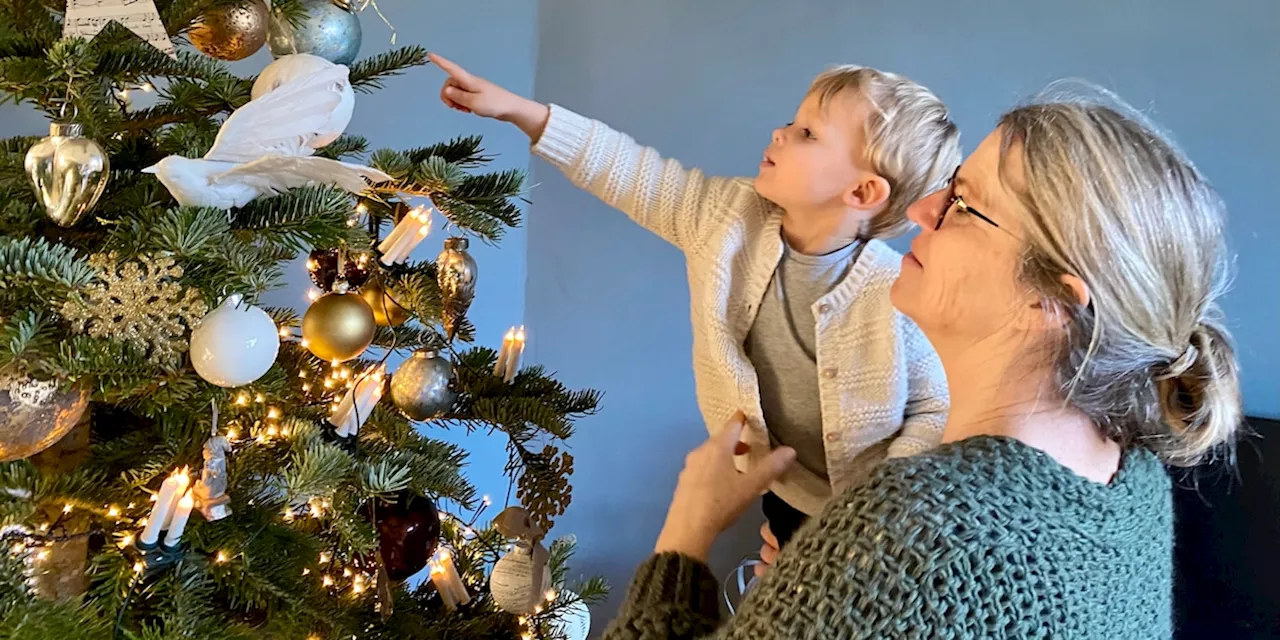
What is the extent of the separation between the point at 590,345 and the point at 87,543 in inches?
44.1

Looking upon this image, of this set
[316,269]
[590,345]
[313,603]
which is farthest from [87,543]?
[590,345]

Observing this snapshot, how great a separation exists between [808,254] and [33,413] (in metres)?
0.79

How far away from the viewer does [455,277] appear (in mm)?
878

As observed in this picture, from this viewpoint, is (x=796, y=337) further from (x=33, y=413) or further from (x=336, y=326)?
(x=33, y=413)

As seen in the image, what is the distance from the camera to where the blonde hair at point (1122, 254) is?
26.5 inches

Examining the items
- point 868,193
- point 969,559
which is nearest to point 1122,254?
point 969,559

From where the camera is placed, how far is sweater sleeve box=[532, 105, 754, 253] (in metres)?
1.07

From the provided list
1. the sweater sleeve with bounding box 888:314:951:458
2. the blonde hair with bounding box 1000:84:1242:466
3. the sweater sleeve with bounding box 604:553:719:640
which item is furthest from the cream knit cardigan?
the blonde hair with bounding box 1000:84:1242:466

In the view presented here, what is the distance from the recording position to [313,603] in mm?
800

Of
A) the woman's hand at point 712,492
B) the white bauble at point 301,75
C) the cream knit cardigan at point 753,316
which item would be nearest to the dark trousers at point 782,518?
the cream knit cardigan at point 753,316

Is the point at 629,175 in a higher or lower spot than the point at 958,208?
lower

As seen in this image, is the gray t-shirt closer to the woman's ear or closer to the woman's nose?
the woman's nose

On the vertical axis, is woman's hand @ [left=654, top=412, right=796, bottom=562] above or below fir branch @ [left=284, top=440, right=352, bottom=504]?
above

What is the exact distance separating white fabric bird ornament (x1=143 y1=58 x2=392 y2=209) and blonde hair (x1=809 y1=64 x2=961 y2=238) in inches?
22.8
